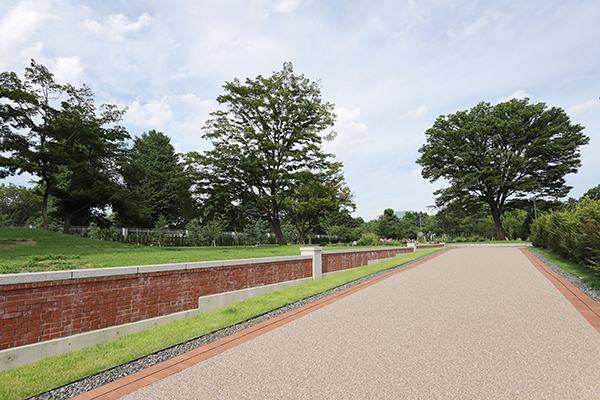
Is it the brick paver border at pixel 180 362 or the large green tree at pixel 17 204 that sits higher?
the large green tree at pixel 17 204

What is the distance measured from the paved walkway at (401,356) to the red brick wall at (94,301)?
1.45 metres

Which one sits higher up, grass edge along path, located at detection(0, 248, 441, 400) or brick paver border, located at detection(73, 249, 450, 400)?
grass edge along path, located at detection(0, 248, 441, 400)

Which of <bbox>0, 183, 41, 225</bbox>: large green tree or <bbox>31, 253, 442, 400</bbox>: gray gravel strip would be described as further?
<bbox>0, 183, 41, 225</bbox>: large green tree

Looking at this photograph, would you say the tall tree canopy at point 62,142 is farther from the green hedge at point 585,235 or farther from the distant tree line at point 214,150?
the green hedge at point 585,235

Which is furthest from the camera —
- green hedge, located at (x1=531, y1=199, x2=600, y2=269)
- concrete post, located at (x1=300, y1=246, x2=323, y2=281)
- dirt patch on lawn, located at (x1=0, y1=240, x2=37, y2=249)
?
dirt patch on lawn, located at (x1=0, y1=240, x2=37, y2=249)

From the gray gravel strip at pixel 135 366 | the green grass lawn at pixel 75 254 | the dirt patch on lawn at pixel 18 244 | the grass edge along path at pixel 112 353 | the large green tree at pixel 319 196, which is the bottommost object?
the gray gravel strip at pixel 135 366

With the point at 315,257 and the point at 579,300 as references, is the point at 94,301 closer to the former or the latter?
the point at 315,257

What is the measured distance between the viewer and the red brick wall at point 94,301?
4.05m

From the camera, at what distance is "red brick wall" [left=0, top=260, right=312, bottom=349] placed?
4055 mm

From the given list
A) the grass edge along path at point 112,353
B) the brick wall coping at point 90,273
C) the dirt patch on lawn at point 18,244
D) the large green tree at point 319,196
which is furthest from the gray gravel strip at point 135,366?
the large green tree at point 319,196

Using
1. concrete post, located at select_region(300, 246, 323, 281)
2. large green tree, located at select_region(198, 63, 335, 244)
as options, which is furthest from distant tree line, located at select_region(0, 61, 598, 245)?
concrete post, located at select_region(300, 246, 323, 281)

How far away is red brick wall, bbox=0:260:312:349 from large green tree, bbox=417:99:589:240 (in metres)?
42.7

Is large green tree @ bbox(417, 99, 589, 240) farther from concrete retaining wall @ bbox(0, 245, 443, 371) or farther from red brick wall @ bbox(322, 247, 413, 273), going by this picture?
concrete retaining wall @ bbox(0, 245, 443, 371)

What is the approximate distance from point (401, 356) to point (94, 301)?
4.62 meters
